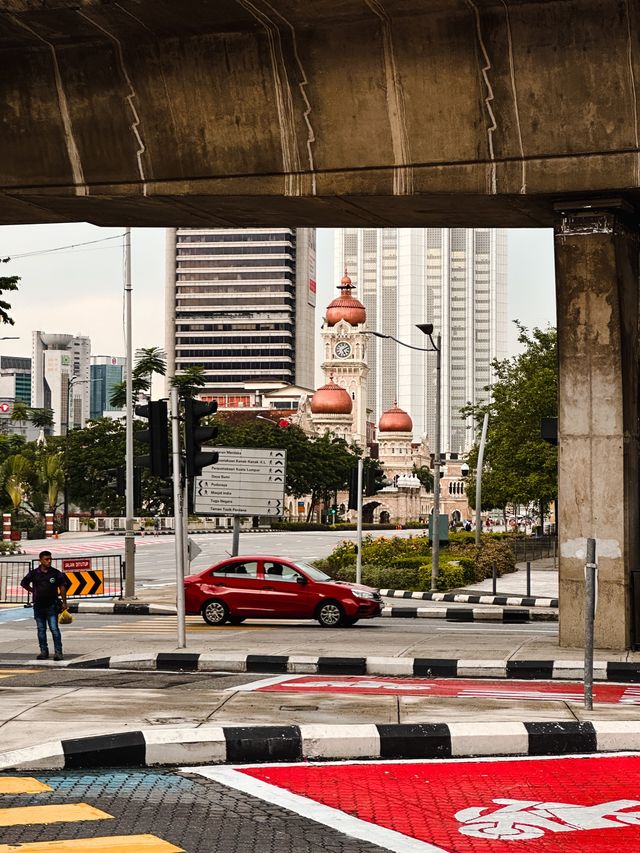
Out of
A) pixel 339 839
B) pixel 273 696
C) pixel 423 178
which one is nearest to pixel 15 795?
pixel 339 839

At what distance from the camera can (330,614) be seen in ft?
82.3

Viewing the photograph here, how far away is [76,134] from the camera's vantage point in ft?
56.7

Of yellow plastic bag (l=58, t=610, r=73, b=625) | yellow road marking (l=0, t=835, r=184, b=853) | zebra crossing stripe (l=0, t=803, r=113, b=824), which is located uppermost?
yellow road marking (l=0, t=835, r=184, b=853)

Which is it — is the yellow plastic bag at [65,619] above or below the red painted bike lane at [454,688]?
below

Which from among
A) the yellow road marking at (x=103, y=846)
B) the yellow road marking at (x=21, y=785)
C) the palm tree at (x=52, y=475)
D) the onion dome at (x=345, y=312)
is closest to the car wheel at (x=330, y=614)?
the yellow road marking at (x=21, y=785)

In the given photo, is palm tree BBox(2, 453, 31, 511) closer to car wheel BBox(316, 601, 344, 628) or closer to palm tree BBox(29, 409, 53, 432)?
car wheel BBox(316, 601, 344, 628)

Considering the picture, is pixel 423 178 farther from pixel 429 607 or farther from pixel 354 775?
pixel 429 607

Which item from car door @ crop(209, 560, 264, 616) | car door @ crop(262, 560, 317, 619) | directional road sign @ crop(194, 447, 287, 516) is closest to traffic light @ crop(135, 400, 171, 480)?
car door @ crop(209, 560, 264, 616)

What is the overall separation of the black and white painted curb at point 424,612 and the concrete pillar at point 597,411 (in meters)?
10.6

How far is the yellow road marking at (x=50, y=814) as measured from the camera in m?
7.80

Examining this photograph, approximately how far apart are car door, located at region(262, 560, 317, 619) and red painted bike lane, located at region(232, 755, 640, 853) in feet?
49.4

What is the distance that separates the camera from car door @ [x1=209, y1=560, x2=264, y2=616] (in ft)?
82.7

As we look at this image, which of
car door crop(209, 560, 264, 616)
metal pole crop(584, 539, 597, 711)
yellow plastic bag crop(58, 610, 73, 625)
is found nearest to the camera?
metal pole crop(584, 539, 597, 711)

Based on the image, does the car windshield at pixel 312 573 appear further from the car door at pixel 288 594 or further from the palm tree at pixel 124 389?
the palm tree at pixel 124 389
